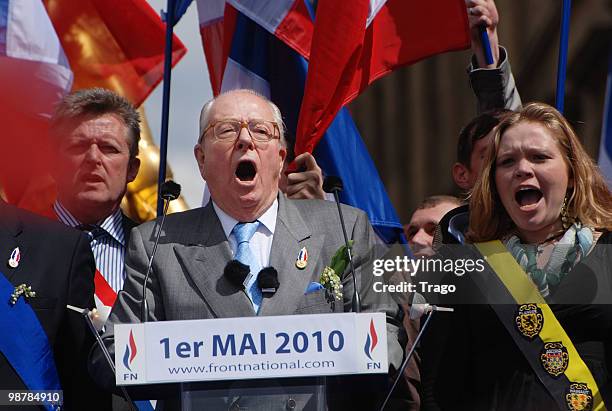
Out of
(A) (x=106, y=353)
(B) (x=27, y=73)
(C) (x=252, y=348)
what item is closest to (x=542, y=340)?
(C) (x=252, y=348)

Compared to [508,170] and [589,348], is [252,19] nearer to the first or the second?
[508,170]

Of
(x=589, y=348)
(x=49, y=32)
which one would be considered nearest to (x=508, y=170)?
(x=589, y=348)

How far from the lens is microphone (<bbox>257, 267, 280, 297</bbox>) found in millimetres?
3990

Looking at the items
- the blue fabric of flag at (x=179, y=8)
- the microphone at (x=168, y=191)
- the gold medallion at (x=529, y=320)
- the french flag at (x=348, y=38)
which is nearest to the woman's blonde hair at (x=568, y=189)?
the gold medallion at (x=529, y=320)

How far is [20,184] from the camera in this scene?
580cm

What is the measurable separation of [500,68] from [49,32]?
97.6 inches

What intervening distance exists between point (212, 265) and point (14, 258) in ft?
2.53

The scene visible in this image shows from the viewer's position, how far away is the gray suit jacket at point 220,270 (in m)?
3.98

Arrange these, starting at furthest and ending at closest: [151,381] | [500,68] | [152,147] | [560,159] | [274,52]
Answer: [152,147] < [274,52] < [500,68] < [560,159] < [151,381]

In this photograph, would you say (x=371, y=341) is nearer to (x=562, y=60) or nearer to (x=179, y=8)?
(x=562, y=60)

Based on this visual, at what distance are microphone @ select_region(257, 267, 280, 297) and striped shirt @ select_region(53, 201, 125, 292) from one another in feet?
3.92

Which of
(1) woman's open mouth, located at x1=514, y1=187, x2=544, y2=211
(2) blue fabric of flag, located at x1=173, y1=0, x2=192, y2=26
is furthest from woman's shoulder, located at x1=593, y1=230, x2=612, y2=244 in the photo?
(2) blue fabric of flag, located at x1=173, y1=0, x2=192, y2=26

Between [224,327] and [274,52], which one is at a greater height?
[274,52]

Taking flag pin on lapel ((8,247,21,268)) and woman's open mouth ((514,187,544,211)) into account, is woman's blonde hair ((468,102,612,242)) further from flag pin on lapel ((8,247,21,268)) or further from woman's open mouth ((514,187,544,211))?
flag pin on lapel ((8,247,21,268))
